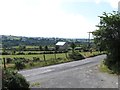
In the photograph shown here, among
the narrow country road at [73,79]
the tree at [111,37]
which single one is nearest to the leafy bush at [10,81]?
the narrow country road at [73,79]

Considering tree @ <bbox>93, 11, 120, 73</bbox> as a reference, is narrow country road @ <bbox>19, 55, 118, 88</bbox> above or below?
below

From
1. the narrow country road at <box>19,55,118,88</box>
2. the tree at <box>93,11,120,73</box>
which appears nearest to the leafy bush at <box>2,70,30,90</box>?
the narrow country road at <box>19,55,118,88</box>

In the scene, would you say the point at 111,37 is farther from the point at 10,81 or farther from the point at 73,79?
the point at 10,81

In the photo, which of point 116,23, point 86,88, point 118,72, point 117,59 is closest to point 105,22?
point 116,23

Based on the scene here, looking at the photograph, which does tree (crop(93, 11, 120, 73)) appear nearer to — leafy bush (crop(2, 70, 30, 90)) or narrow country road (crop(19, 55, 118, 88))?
narrow country road (crop(19, 55, 118, 88))

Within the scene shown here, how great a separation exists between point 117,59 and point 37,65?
10379 millimetres

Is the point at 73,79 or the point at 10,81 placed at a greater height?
the point at 10,81

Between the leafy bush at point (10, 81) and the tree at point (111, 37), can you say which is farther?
the tree at point (111, 37)

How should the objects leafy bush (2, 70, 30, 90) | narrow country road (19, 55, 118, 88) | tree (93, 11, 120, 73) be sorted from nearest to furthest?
leafy bush (2, 70, 30, 90) → narrow country road (19, 55, 118, 88) → tree (93, 11, 120, 73)

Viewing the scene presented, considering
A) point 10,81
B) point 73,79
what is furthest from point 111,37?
point 10,81

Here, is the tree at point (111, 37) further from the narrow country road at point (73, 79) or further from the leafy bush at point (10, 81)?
the leafy bush at point (10, 81)

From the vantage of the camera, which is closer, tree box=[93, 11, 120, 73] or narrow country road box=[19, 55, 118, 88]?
narrow country road box=[19, 55, 118, 88]

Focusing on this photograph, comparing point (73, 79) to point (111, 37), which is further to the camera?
point (111, 37)

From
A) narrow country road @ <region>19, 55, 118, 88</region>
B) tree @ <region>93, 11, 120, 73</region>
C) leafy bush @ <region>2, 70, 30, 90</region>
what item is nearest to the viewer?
leafy bush @ <region>2, 70, 30, 90</region>
